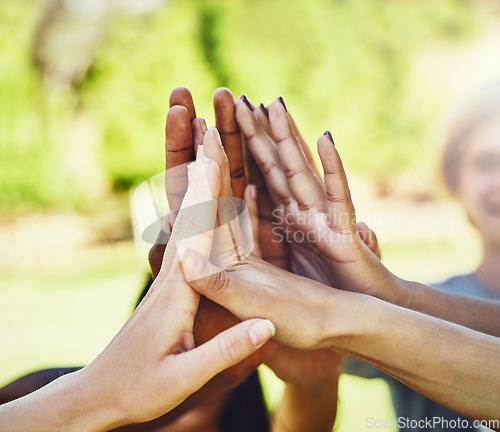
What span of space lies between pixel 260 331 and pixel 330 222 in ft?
0.62

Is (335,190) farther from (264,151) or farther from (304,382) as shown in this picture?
(304,382)

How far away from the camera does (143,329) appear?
46cm

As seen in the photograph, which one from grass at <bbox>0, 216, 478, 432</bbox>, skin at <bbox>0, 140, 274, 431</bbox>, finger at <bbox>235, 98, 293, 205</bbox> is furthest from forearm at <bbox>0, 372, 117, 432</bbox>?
grass at <bbox>0, 216, 478, 432</bbox>

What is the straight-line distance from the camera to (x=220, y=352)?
1.43 feet

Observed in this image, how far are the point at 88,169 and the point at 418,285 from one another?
17.6 ft

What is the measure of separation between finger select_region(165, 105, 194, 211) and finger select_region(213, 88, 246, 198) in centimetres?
6

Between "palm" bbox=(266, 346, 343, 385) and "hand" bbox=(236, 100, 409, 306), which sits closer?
"hand" bbox=(236, 100, 409, 306)

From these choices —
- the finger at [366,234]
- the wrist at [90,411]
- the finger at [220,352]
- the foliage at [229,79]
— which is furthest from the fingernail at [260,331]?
the foliage at [229,79]

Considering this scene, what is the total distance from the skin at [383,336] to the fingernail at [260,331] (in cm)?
3

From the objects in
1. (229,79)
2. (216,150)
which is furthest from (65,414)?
(229,79)

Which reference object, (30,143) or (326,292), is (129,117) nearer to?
(30,143)

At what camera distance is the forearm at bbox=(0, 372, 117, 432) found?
45 centimetres

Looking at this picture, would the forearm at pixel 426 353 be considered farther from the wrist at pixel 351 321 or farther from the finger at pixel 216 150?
the finger at pixel 216 150

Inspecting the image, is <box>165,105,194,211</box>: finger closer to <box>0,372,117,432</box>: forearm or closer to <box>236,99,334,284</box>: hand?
<box>236,99,334,284</box>: hand
